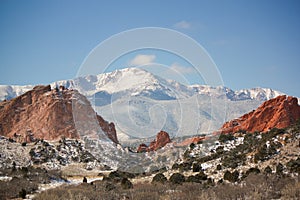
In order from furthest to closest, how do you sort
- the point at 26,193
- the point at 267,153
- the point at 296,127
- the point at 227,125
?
the point at 227,125, the point at 296,127, the point at 267,153, the point at 26,193

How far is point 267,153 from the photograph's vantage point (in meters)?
49.9

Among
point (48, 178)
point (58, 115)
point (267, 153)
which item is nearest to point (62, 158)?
point (58, 115)

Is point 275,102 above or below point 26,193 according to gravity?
above

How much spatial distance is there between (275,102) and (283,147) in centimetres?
3363

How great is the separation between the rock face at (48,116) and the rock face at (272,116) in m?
38.5

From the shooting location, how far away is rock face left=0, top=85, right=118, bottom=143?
96.9 m

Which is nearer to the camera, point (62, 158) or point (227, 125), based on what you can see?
point (62, 158)

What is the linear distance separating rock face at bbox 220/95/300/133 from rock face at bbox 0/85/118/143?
38.5 metres

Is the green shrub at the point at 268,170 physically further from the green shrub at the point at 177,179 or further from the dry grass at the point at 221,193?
the green shrub at the point at 177,179

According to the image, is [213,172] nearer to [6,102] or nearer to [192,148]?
[192,148]

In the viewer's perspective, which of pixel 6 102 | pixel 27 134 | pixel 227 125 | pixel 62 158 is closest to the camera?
pixel 62 158

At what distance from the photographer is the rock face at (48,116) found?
9694 cm

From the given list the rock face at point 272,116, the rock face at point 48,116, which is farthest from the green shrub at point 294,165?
the rock face at point 48,116

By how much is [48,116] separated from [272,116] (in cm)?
5755
